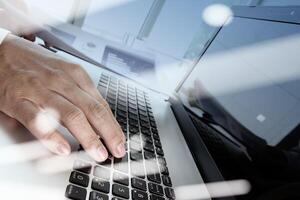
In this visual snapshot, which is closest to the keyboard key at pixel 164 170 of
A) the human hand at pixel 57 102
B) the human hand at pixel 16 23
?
the human hand at pixel 57 102

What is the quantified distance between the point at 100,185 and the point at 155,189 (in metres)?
0.11

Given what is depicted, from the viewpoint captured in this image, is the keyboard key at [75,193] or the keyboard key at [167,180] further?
the keyboard key at [167,180]

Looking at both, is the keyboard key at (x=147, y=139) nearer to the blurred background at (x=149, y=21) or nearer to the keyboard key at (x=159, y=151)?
the keyboard key at (x=159, y=151)

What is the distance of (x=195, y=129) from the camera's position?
2.47ft

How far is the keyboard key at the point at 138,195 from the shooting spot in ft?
1.37

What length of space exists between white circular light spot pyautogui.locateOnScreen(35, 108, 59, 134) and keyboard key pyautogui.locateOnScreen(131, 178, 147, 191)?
0.48 feet

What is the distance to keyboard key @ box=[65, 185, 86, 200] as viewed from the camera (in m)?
0.35

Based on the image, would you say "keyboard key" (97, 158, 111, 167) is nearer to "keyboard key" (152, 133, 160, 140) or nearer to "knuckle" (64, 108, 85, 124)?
"knuckle" (64, 108, 85, 124)

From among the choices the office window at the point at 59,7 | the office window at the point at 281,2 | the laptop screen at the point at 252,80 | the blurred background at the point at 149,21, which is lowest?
the office window at the point at 59,7

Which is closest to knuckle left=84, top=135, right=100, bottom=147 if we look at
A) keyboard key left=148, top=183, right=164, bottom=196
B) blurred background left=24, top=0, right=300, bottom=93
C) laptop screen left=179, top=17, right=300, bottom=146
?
keyboard key left=148, top=183, right=164, bottom=196

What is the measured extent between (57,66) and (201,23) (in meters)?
1.68

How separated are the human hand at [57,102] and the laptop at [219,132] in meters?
0.03

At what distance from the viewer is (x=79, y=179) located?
379 millimetres

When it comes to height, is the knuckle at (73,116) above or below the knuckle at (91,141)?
above
